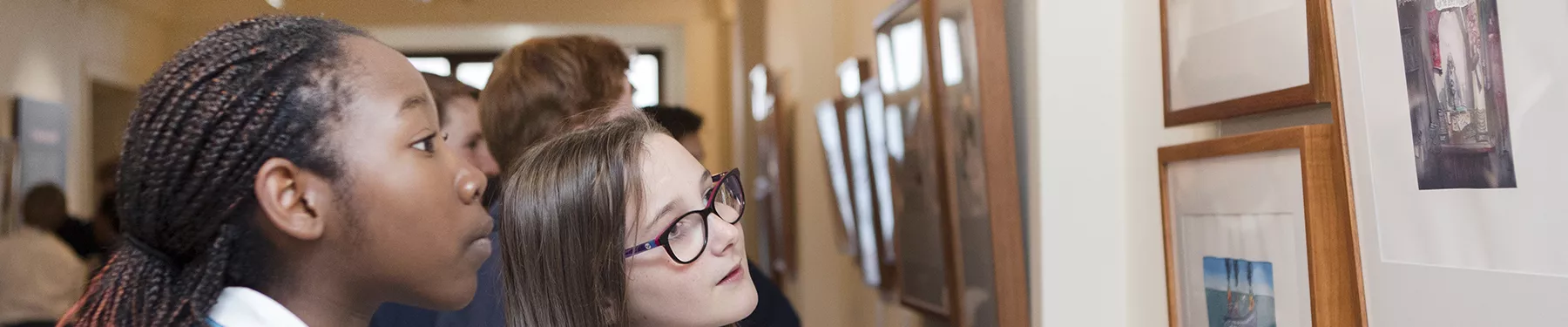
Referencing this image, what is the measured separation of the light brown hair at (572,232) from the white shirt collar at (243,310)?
369mm

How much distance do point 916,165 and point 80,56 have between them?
3713 millimetres

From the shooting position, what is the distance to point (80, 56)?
205 inches

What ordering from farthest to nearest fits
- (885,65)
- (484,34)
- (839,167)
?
(484,34), (839,167), (885,65)

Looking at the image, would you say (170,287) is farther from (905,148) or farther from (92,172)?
(92,172)

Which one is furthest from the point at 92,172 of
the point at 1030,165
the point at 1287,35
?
the point at 1287,35

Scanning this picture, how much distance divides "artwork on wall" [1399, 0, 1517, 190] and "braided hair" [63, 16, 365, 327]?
1147 millimetres

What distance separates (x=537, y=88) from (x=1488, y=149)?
166cm

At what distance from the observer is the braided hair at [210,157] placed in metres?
1.26

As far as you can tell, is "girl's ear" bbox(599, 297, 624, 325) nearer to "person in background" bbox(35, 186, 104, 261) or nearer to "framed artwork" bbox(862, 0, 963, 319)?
"framed artwork" bbox(862, 0, 963, 319)

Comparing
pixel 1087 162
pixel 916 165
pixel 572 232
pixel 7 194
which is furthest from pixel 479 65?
pixel 572 232

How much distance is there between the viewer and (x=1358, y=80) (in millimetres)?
1565

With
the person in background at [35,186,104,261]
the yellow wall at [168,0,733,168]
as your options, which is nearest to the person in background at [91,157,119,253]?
the person in background at [35,186,104,261]

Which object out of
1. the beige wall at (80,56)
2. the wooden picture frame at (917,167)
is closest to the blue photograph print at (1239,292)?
the wooden picture frame at (917,167)

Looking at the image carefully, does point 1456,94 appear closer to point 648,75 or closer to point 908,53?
point 908,53
